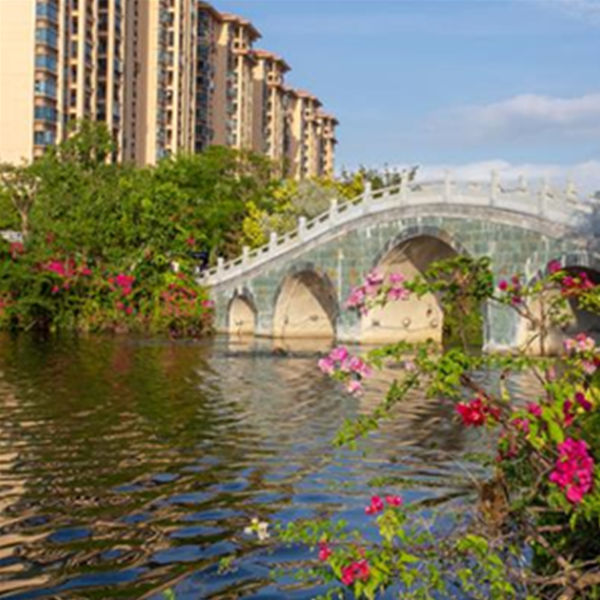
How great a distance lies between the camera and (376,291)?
6746 mm

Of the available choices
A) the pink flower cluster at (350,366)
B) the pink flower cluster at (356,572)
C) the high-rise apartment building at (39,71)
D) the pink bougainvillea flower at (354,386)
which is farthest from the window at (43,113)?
the pink flower cluster at (356,572)

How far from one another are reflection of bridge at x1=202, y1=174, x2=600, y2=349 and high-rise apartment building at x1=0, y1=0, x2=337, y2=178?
A: 22.4 meters

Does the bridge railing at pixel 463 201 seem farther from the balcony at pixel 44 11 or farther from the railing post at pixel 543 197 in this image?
the balcony at pixel 44 11

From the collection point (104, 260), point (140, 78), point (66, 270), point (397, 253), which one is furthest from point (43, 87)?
point (397, 253)

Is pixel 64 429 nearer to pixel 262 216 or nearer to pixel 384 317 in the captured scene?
pixel 384 317

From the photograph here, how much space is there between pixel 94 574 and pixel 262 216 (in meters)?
49.0

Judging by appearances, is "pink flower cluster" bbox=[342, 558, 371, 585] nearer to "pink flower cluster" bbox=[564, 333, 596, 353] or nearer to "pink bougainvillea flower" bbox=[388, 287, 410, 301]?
"pink bougainvillea flower" bbox=[388, 287, 410, 301]

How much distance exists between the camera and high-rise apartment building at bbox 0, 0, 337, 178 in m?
63.6

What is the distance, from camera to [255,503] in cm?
1012

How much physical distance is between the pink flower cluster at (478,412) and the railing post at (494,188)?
26590 mm

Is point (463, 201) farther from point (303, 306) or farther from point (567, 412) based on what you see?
point (567, 412)

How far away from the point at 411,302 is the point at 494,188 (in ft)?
31.6

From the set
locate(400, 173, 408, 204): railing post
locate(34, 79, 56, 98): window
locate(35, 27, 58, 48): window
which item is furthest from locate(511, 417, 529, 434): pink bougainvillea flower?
locate(35, 27, 58, 48): window

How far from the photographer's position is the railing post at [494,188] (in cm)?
3178
